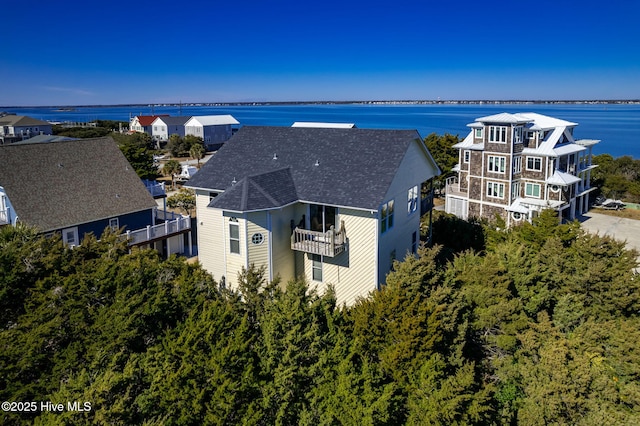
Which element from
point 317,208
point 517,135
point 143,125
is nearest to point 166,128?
point 143,125

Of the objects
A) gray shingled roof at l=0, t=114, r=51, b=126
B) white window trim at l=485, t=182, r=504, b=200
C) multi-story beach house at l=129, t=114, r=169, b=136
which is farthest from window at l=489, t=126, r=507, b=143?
Result: multi-story beach house at l=129, t=114, r=169, b=136

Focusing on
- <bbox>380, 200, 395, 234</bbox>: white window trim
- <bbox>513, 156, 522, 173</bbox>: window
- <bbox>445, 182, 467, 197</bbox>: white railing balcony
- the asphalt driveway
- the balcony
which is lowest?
the asphalt driveway

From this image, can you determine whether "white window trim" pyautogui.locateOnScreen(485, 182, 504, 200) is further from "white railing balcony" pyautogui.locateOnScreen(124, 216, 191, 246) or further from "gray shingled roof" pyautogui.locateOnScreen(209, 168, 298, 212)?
"white railing balcony" pyautogui.locateOnScreen(124, 216, 191, 246)

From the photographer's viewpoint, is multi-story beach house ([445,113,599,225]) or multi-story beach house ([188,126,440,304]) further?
multi-story beach house ([445,113,599,225])

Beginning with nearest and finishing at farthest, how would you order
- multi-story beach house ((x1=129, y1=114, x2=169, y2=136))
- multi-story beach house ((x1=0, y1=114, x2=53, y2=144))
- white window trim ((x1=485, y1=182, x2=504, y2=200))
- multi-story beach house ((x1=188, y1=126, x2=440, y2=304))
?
multi-story beach house ((x1=188, y1=126, x2=440, y2=304)), white window trim ((x1=485, y1=182, x2=504, y2=200)), multi-story beach house ((x1=0, y1=114, x2=53, y2=144)), multi-story beach house ((x1=129, y1=114, x2=169, y2=136))

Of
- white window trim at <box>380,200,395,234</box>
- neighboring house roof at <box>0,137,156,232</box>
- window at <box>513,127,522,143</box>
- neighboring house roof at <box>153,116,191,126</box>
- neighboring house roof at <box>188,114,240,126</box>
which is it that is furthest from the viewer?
neighboring house roof at <box>153,116,191,126</box>

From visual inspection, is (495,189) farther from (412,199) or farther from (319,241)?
(319,241)

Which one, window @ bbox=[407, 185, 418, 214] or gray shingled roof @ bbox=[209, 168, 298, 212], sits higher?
gray shingled roof @ bbox=[209, 168, 298, 212]
